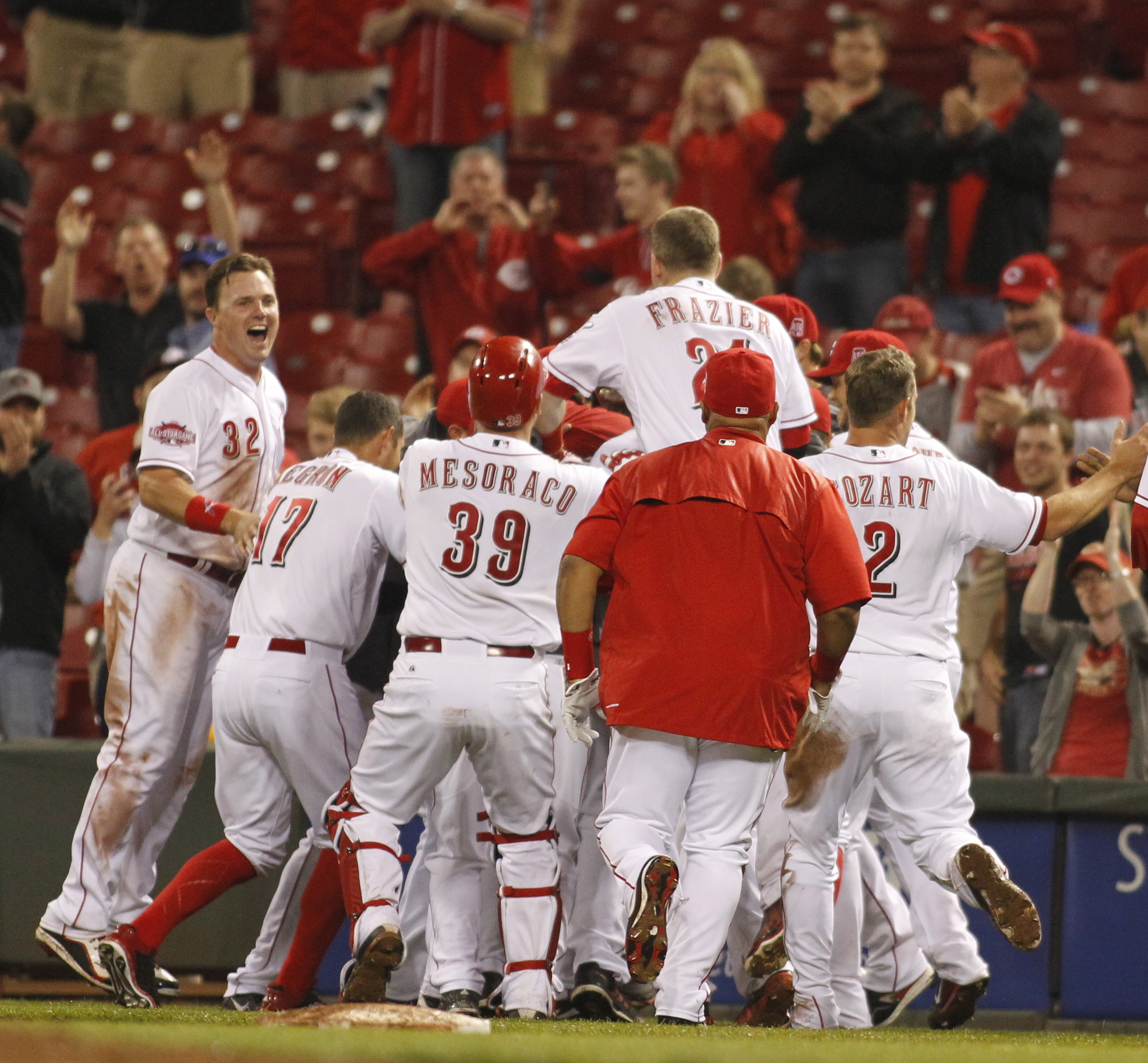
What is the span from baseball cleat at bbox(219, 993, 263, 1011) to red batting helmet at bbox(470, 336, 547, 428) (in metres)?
2.08

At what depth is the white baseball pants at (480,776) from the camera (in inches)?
216

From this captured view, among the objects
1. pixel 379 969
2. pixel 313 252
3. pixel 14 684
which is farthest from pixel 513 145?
pixel 379 969

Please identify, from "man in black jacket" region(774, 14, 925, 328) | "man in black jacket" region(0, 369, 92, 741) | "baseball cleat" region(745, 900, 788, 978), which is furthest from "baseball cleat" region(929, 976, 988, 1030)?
"man in black jacket" region(774, 14, 925, 328)

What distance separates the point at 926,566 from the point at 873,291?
388 centimetres

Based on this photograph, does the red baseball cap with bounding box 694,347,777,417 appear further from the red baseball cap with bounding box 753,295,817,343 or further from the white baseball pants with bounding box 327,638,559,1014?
the red baseball cap with bounding box 753,295,817,343

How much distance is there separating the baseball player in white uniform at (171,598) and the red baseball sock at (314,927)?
1.68 ft

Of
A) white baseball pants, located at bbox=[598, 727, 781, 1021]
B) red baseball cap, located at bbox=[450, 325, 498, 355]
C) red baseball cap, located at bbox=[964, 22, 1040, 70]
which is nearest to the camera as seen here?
white baseball pants, located at bbox=[598, 727, 781, 1021]

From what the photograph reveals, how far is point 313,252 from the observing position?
11227mm

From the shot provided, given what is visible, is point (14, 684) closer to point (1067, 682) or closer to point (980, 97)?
point (1067, 682)

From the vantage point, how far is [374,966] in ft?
17.3

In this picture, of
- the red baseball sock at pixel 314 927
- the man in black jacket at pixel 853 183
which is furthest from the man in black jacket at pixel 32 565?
the man in black jacket at pixel 853 183

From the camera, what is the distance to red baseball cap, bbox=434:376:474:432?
6.25 m

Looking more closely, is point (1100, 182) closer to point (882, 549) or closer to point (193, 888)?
point (882, 549)

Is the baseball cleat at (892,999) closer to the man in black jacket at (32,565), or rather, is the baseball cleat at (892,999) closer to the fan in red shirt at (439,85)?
the man in black jacket at (32,565)
